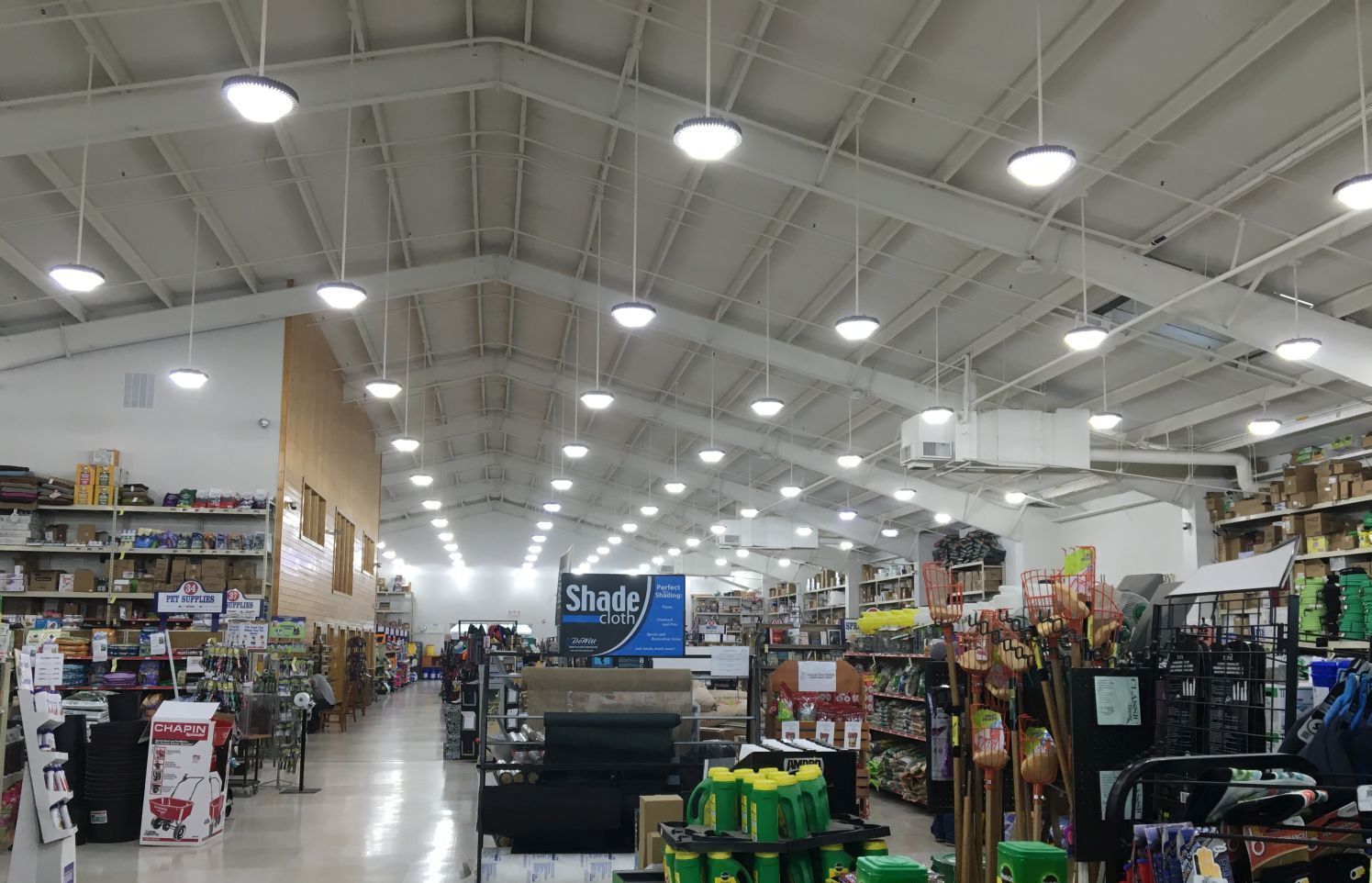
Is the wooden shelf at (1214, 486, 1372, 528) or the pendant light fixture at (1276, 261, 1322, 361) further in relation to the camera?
the wooden shelf at (1214, 486, 1372, 528)

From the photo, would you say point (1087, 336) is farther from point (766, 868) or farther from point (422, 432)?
point (422, 432)

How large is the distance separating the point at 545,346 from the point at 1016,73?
39.7 ft

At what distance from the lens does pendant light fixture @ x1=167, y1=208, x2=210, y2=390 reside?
37.3ft

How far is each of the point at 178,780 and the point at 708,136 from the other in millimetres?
6203

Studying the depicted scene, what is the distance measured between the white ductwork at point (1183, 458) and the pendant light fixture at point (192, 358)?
11.2m

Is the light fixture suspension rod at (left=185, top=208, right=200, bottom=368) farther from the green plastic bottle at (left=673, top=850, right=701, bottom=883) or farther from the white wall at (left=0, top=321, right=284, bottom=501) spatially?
the green plastic bottle at (left=673, top=850, right=701, bottom=883)

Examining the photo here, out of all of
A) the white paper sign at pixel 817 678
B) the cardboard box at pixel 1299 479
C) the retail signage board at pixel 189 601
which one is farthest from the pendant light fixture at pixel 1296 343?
the retail signage board at pixel 189 601

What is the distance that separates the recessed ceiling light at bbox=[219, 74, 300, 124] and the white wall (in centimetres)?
778

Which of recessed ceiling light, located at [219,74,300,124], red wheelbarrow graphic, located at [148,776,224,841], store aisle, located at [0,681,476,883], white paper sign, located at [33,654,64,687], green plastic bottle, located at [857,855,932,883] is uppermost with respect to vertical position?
recessed ceiling light, located at [219,74,300,124]

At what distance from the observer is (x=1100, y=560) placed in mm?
19125

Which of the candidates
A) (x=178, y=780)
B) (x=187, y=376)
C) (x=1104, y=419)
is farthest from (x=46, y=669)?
(x=1104, y=419)

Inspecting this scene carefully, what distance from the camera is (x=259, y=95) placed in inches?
243

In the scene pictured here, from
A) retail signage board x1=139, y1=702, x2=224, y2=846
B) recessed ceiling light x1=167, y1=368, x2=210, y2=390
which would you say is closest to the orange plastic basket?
retail signage board x1=139, y1=702, x2=224, y2=846

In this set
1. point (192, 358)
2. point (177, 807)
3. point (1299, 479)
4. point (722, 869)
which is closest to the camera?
Result: point (722, 869)
